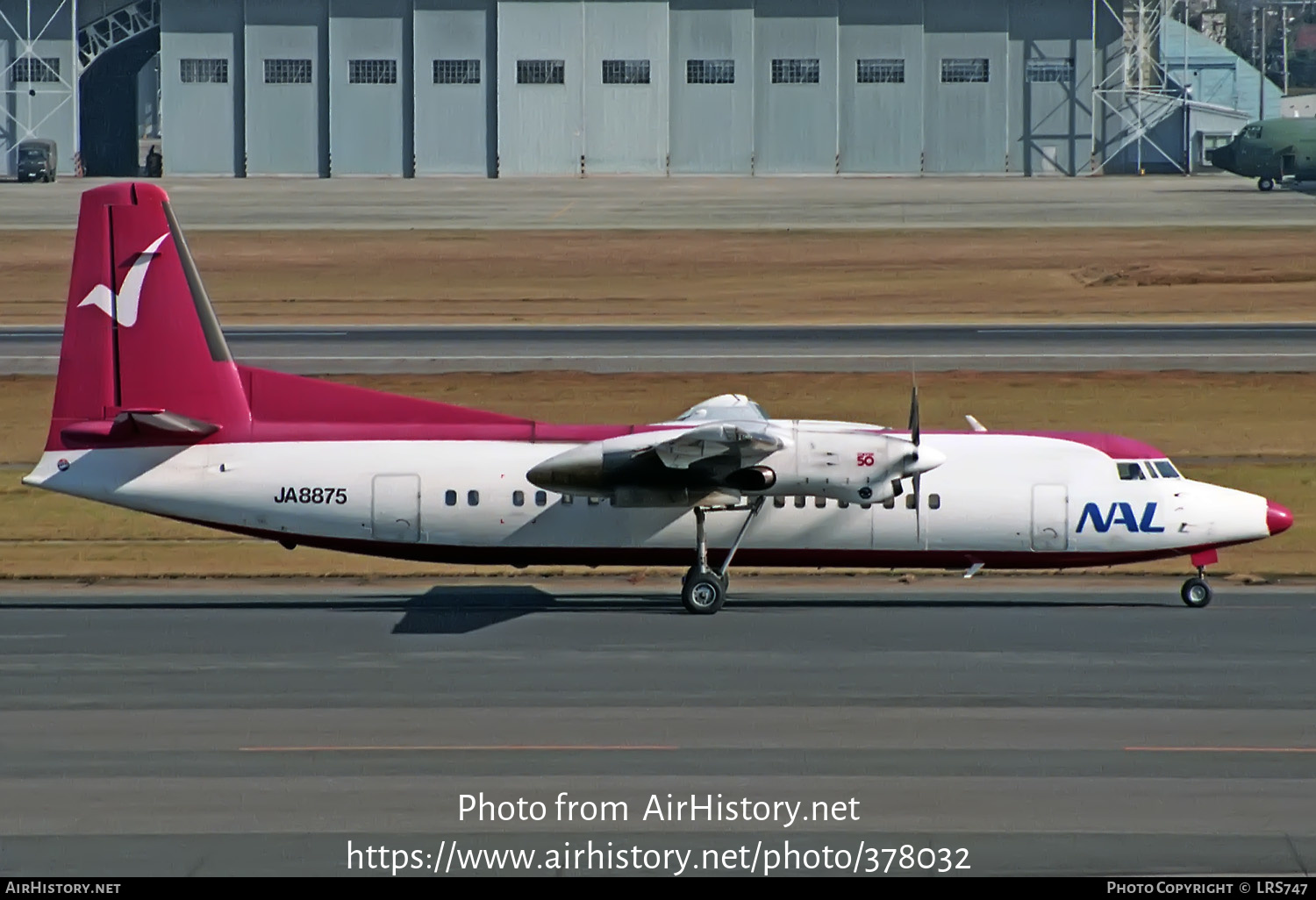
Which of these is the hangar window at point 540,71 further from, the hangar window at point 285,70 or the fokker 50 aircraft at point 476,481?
the fokker 50 aircraft at point 476,481

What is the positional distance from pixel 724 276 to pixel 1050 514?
142 feet

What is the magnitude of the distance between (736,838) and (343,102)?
314 feet

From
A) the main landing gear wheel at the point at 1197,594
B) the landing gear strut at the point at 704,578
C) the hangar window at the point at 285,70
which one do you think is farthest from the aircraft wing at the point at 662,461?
the hangar window at the point at 285,70

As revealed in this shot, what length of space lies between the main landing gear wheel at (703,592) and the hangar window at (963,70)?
86.6 m

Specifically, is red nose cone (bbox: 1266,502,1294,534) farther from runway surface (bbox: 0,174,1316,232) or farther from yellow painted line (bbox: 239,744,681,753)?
runway surface (bbox: 0,174,1316,232)

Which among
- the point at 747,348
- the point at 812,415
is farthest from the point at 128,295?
the point at 747,348

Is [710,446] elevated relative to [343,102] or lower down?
lower down

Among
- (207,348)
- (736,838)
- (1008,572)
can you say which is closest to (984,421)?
(1008,572)

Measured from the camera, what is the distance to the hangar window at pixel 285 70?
10519 cm

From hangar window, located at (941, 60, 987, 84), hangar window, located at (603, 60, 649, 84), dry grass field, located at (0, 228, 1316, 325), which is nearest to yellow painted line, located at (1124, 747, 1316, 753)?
dry grass field, located at (0, 228, 1316, 325)

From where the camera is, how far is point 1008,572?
100 feet

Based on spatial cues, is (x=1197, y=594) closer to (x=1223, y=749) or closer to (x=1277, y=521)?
(x=1277, y=521)

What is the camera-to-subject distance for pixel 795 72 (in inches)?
4176

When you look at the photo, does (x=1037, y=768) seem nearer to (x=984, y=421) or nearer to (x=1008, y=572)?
(x=1008, y=572)
